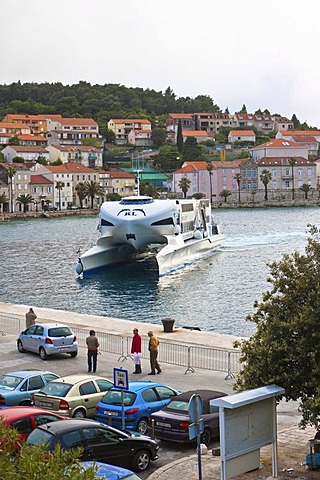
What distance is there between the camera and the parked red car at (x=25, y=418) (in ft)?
45.4

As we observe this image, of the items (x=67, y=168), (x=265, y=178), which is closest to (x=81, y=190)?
(x=67, y=168)

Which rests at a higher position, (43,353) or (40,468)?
(40,468)

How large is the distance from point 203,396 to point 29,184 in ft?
508

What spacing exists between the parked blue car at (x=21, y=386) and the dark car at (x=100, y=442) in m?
4.18

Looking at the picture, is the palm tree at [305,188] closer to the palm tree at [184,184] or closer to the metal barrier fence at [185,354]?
the palm tree at [184,184]

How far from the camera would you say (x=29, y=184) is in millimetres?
167500

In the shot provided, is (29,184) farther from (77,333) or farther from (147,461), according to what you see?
(147,461)

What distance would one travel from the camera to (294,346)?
13.3 m

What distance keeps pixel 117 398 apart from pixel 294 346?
4261 mm

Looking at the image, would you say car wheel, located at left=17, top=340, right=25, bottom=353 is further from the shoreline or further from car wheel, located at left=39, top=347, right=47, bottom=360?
the shoreline

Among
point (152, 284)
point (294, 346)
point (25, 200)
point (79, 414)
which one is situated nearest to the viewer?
point (294, 346)

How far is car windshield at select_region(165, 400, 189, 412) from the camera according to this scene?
50.1 ft

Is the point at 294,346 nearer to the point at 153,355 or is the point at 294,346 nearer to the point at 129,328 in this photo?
the point at 153,355

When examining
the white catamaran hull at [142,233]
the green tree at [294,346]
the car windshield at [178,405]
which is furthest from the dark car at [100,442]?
the white catamaran hull at [142,233]
